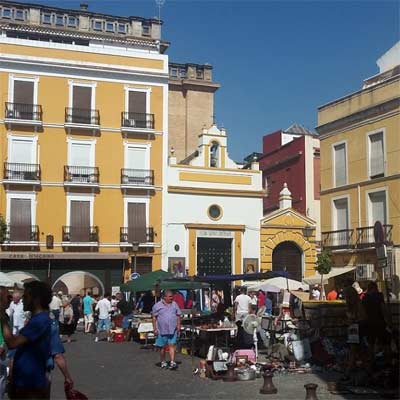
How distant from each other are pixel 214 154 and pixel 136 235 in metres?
6.58

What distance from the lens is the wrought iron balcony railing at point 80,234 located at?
3422 cm

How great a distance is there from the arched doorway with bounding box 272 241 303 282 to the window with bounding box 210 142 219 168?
19.1 ft

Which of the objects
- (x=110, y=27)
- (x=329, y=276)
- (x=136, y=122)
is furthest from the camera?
(x=110, y=27)

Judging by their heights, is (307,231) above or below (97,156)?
below

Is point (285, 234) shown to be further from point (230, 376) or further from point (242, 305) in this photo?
point (230, 376)

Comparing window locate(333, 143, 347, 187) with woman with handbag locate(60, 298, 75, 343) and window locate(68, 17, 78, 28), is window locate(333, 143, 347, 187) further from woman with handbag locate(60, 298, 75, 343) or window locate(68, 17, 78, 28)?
window locate(68, 17, 78, 28)

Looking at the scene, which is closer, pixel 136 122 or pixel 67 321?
pixel 67 321

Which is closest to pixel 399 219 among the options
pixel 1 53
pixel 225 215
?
pixel 225 215

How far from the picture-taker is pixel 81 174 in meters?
35.2

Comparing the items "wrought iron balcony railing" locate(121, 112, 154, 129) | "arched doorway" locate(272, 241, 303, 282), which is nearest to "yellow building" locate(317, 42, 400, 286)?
"arched doorway" locate(272, 241, 303, 282)

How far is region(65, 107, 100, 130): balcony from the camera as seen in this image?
35.3 meters

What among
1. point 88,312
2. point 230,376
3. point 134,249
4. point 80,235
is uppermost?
point 80,235

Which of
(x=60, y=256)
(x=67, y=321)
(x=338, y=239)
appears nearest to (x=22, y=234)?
(x=60, y=256)

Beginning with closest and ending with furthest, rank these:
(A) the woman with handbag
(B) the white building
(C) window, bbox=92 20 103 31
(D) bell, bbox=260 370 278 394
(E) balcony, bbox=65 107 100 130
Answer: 1. (D) bell, bbox=260 370 278 394
2. (A) the woman with handbag
3. (E) balcony, bbox=65 107 100 130
4. (B) the white building
5. (C) window, bbox=92 20 103 31
